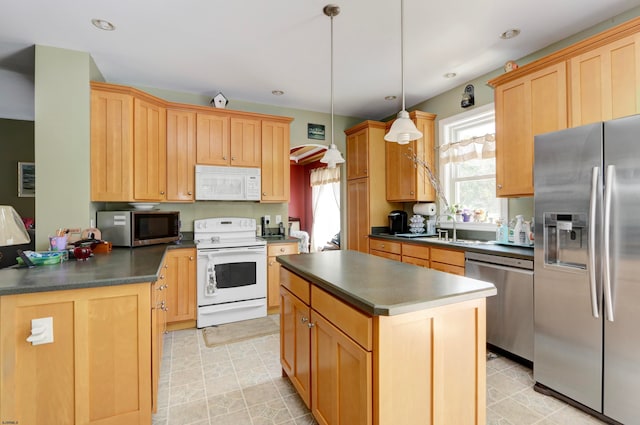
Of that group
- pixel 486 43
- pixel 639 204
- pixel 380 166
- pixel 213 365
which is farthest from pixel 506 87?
pixel 213 365

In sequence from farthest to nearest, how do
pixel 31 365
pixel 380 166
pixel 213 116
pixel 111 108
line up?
pixel 380 166 < pixel 213 116 < pixel 111 108 < pixel 31 365

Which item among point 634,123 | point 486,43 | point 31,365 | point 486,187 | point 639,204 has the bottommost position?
point 31,365

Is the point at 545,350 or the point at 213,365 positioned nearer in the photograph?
the point at 545,350

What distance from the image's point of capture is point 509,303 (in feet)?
8.15

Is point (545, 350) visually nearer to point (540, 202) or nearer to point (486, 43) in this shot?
point (540, 202)

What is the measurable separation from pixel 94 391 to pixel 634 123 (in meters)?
3.29

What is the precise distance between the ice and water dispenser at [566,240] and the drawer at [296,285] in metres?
1.70

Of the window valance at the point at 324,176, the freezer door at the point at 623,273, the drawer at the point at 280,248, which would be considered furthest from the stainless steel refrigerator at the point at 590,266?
the window valance at the point at 324,176

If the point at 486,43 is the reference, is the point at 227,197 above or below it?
below

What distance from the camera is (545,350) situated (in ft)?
6.92

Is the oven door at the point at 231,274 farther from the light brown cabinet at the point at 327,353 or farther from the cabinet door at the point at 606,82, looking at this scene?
the cabinet door at the point at 606,82

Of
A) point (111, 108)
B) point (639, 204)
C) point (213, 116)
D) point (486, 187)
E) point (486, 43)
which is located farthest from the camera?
point (213, 116)

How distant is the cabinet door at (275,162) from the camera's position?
155 inches

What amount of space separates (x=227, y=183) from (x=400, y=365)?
3093 mm
